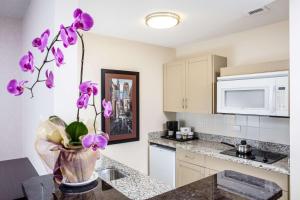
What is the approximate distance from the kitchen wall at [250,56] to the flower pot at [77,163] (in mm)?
2394

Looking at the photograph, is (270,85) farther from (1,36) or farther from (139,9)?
(1,36)

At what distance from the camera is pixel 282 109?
2074mm

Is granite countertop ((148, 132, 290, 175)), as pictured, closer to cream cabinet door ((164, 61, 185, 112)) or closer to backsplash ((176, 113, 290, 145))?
backsplash ((176, 113, 290, 145))

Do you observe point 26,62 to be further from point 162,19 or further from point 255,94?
point 255,94

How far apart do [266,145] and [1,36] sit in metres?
3.40

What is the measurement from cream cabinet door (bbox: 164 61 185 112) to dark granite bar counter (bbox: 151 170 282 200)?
2.30 metres

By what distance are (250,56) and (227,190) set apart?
7.71ft

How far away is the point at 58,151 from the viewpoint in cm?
80

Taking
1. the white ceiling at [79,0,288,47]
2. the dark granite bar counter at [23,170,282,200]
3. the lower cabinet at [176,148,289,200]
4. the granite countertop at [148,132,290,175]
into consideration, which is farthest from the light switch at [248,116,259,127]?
the dark granite bar counter at [23,170,282,200]

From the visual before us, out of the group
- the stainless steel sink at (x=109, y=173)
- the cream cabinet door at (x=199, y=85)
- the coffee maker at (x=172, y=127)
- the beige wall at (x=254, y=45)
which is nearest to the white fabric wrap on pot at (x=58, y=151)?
the stainless steel sink at (x=109, y=173)

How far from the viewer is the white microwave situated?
2.09m

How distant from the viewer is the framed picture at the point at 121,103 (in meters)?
2.89

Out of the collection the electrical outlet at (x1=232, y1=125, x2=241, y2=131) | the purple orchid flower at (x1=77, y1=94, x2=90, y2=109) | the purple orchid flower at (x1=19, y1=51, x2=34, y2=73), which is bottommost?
the electrical outlet at (x1=232, y1=125, x2=241, y2=131)

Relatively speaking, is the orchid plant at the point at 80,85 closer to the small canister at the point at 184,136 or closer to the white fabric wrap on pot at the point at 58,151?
the white fabric wrap on pot at the point at 58,151
